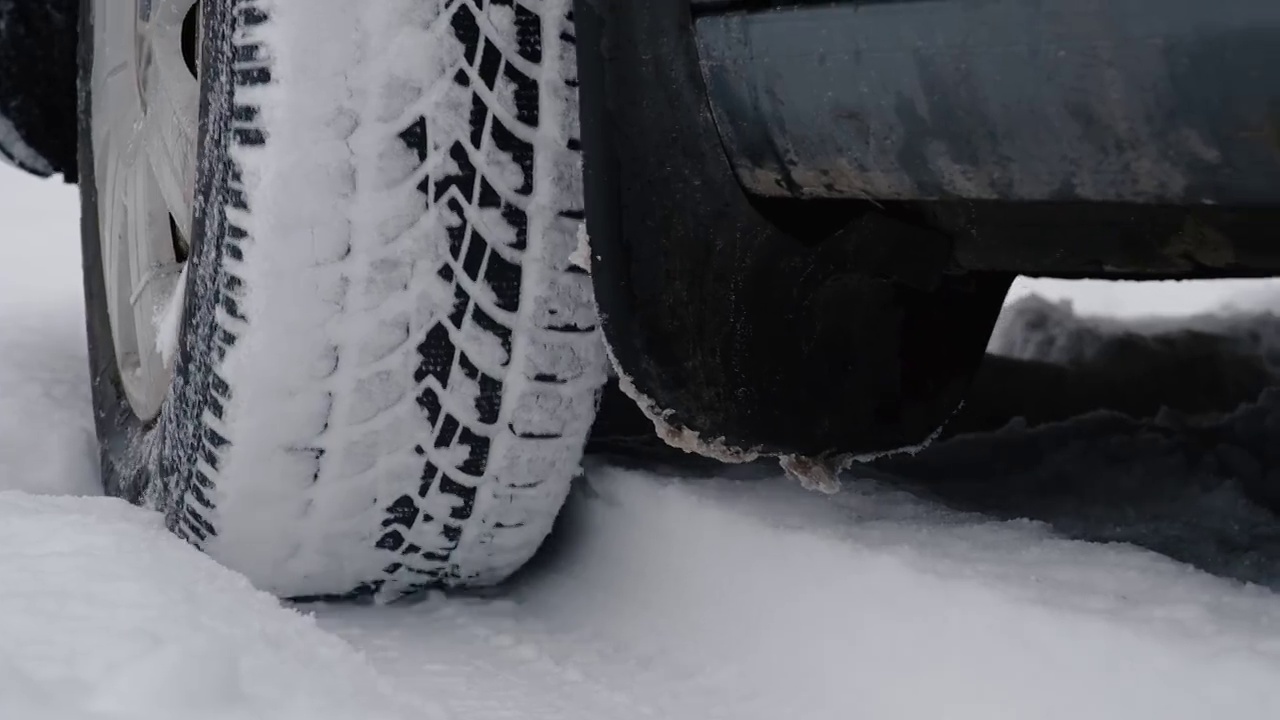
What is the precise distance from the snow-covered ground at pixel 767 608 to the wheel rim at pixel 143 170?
218 mm

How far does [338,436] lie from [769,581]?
39 centimetres

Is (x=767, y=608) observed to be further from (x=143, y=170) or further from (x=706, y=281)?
(x=143, y=170)

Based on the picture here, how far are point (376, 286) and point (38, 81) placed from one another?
111cm

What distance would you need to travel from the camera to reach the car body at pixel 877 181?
65 centimetres

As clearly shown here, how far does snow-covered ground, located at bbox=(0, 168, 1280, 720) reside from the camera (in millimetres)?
742

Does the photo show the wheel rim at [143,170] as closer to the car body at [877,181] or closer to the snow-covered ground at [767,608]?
the snow-covered ground at [767,608]

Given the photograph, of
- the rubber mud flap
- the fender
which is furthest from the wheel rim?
the rubber mud flap

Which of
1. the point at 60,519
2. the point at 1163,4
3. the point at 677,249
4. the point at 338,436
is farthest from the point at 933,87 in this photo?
the point at 60,519

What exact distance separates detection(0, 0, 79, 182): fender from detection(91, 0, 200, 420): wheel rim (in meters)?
0.16

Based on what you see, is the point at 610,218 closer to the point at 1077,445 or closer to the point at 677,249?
the point at 677,249

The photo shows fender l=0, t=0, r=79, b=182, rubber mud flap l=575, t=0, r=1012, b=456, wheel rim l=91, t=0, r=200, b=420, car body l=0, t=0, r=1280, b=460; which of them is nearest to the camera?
car body l=0, t=0, r=1280, b=460

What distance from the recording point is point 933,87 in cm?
73

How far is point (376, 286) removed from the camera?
1011 mm

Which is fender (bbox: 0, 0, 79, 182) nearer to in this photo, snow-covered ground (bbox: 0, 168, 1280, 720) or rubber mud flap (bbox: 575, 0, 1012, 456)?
snow-covered ground (bbox: 0, 168, 1280, 720)
